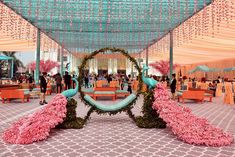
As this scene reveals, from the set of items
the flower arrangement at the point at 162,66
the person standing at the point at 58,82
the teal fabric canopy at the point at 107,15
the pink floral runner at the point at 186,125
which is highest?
the teal fabric canopy at the point at 107,15

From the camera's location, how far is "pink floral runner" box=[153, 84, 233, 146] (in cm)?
529

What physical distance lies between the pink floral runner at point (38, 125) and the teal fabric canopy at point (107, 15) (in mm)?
6337

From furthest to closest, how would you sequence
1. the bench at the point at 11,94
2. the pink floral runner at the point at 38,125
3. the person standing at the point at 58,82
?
the person standing at the point at 58,82 < the bench at the point at 11,94 < the pink floral runner at the point at 38,125

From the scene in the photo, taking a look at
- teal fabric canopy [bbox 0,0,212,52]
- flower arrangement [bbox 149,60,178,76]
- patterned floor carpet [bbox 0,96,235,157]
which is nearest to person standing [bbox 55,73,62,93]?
teal fabric canopy [bbox 0,0,212,52]

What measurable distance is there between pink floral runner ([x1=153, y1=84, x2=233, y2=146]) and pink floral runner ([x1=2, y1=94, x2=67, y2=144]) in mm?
2080

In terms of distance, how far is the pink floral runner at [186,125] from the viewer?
529 centimetres

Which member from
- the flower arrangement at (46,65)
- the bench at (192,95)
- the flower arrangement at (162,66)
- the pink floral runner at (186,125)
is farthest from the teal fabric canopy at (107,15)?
the flower arrangement at (46,65)

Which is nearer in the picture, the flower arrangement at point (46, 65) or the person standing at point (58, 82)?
the person standing at point (58, 82)

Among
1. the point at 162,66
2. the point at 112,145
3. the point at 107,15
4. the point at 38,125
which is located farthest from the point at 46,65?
the point at 112,145

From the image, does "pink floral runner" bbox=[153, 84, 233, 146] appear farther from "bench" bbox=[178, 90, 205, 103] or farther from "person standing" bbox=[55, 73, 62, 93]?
"person standing" bbox=[55, 73, 62, 93]

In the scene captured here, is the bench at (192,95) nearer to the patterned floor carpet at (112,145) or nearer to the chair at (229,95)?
the chair at (229,95)

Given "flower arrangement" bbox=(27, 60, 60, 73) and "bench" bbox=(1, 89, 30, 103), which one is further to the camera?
"flower arrangement" bbox=(27, 60, 60, 73)

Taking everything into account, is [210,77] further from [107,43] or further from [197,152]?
[197,152]

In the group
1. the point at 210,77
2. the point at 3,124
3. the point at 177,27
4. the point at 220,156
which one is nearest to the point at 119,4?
the point at 177,27
